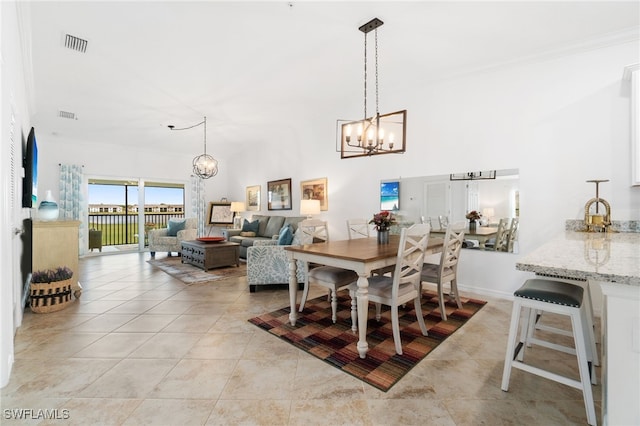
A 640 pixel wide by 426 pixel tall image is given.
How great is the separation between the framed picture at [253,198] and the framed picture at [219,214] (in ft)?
2.54

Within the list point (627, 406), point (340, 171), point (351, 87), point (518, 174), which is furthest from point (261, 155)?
point (627, 406)

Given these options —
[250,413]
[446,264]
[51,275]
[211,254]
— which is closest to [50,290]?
[51,275]

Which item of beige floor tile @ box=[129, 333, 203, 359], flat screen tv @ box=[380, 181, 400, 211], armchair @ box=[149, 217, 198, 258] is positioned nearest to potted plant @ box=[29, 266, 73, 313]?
beige floor tile @ box=[129, 333, 203, 359]

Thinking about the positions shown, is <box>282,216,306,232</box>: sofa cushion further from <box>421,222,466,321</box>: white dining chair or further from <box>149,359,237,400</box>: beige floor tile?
<box>149,359,237,400</box>: beige floor tile

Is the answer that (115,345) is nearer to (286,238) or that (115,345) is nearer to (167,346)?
(167,346)

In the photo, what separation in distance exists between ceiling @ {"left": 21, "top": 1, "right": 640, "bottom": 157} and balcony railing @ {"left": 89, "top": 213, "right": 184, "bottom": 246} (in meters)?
3.34

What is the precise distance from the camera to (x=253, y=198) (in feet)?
25.2

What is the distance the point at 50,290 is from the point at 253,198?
192 inches

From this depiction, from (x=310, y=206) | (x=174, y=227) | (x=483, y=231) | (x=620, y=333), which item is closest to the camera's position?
(x=620, y=333)

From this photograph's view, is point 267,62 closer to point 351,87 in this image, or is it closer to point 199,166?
point 351,87

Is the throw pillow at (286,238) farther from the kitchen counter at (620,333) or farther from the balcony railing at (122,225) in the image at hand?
the balcony railing at (122,225)

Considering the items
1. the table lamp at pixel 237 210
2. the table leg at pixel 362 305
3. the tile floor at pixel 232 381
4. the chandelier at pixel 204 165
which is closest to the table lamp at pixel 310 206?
the chandelier at pixel 204 165

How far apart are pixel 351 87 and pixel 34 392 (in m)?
4.36

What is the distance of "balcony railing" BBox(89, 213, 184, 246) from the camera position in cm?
755
